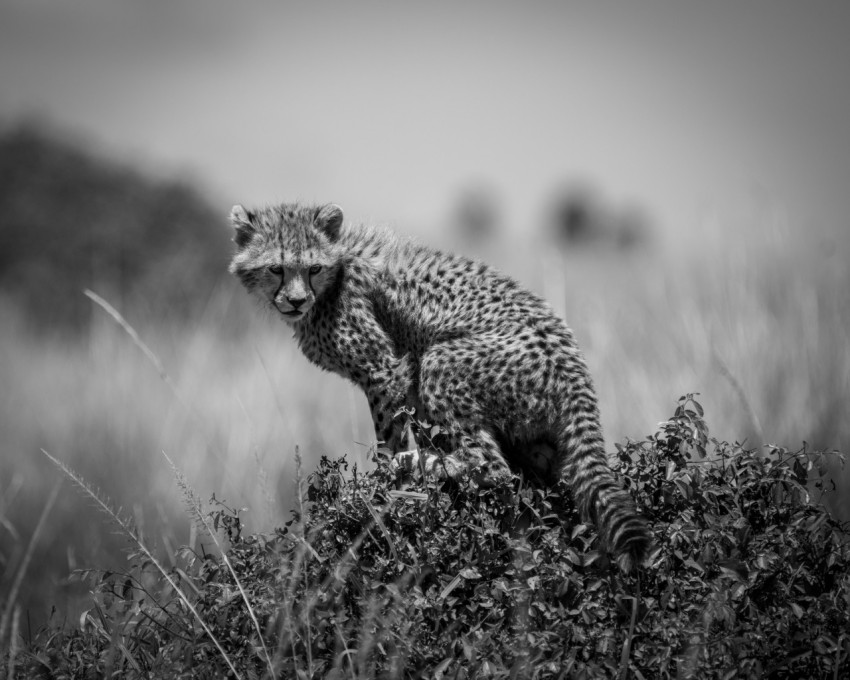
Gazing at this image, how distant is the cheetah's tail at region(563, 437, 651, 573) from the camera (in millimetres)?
2629

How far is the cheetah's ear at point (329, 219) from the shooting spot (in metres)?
4.21

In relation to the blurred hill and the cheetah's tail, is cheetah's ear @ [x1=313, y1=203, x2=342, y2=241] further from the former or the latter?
the blurred hill

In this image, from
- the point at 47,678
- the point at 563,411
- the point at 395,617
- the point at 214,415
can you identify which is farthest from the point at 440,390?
the point at 214,415

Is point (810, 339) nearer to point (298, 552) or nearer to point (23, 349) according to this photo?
point (298, 552)

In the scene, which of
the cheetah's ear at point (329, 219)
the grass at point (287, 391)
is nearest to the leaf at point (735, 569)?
the grass at point (287, 391)

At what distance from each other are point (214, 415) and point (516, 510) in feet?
18.7

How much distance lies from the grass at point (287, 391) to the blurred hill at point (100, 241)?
67.0 inches

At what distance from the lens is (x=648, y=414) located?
220 inches

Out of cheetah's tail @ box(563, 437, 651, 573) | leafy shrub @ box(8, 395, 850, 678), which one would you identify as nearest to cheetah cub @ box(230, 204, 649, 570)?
cheetah's tail @ box(563, 437, 651, 573)

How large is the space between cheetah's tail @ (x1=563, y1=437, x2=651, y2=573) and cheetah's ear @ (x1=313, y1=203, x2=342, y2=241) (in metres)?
1.80

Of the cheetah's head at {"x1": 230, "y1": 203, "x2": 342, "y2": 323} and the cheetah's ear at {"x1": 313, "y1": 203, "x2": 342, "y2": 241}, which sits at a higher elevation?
the cheetah's ear at {"x1": 313, "y1": 203, "x2": 342, "y2": 241}

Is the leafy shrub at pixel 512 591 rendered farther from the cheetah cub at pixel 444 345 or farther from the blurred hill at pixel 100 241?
the blurred hill at pixel 100 241

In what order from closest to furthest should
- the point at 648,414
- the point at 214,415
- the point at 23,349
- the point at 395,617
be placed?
the point at 395,617 → the point at 648,414 → the point at 214,415 → the point at 23,349

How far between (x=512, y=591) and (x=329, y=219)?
232 cm
